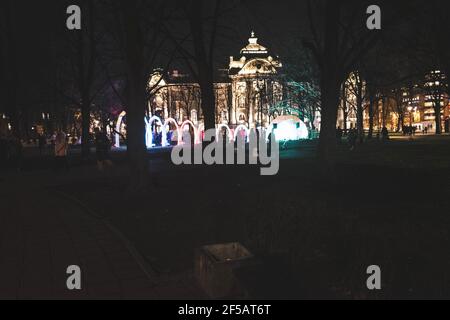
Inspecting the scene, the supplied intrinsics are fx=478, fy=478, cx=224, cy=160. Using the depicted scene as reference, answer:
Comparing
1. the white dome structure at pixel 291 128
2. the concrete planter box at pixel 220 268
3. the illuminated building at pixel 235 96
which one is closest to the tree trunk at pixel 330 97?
the concrete planter box at pixel 220 268

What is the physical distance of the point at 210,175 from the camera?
1520cm

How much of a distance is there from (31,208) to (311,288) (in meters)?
8.27

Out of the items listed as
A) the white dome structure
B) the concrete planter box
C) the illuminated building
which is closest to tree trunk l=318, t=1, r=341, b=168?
the concrete planter box

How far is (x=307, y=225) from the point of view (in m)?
8.17

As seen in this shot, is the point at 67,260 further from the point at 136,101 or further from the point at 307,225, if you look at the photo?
the point at 136,101

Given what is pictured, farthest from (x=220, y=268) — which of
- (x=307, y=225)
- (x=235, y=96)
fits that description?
(x=235, y=96)

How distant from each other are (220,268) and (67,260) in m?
2.74

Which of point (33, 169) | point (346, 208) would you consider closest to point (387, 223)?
point (346, 208)

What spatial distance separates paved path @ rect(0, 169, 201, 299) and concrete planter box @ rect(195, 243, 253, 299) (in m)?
0.23

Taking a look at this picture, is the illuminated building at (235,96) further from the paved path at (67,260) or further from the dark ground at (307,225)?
the paved path at (67,260)

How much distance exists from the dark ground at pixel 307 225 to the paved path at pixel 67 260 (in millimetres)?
372

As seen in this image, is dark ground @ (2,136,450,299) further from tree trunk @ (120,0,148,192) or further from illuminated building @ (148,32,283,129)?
illuminated building @ (148,32,283,129)

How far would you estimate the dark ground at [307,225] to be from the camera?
5355 mm

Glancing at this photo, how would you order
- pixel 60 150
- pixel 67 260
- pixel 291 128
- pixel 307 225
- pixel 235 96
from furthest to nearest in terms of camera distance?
pixel 235 96, pixel 291 128, pixel 60 150, pixel 307 225, pixel 67 260
